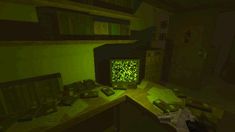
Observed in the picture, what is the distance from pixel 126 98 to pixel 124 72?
0.35 m

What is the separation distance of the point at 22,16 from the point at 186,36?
361 centimetres

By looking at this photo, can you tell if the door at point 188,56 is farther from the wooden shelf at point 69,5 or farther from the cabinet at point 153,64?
the wooden shelf at point 69,5

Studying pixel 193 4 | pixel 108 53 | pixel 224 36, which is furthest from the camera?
pixel 224 36

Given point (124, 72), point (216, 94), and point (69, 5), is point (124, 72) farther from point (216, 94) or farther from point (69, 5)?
point (216, 94)

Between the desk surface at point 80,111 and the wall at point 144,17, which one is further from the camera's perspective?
the wall at point 144,17

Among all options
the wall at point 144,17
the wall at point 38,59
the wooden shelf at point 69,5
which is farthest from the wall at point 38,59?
the wall at point 144,17

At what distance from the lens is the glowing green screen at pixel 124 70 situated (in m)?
1.70

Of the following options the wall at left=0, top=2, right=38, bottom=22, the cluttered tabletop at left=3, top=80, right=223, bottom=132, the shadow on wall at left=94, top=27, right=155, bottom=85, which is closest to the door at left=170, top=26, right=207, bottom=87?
the shadow on wall at left=94, top=27, right=155, bottom=85

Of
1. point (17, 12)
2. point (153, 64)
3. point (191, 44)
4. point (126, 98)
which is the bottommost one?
point (126, 98)

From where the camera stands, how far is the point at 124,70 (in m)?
1.73

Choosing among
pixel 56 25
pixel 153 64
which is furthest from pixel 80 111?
pixel 153 64

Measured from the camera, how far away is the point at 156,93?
1.55m

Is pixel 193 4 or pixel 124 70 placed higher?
pixel 193 4

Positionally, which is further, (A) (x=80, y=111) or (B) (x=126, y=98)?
(B) (x=126, y=98)
